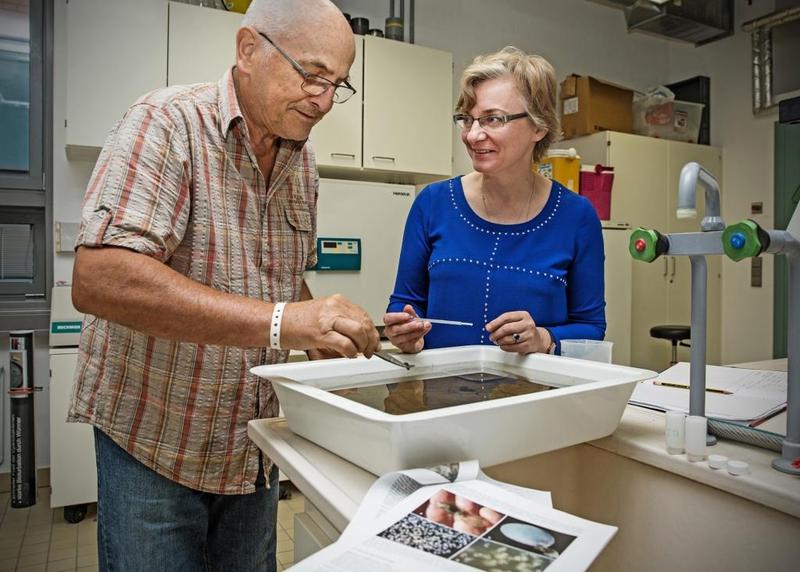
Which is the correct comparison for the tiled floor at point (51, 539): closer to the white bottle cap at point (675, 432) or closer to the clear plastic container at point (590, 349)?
the clear plastic container at point (590, 349)

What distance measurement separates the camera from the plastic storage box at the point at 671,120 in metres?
3.98

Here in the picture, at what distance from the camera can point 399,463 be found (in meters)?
0.66

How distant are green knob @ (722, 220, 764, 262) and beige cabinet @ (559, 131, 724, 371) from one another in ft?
10.2

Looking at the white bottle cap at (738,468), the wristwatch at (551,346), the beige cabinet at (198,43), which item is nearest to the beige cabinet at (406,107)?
the beige cabinet at (198,43)

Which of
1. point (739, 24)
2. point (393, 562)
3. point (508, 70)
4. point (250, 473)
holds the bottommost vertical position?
point (250, 473)

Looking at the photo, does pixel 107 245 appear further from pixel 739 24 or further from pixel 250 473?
pixel 739 24

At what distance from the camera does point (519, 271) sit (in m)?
1.35

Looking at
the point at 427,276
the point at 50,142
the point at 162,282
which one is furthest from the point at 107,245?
the point at 50,142

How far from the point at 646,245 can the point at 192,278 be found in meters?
0.72

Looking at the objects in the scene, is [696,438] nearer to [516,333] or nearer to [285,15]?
[516,333]

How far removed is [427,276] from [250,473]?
656 mm

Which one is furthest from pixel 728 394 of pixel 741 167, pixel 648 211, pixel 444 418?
pixel 741 167

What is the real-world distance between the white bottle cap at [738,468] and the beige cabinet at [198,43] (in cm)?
242

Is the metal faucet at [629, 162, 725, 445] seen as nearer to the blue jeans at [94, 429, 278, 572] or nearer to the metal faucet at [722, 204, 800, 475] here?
the metal faucet at [722, 204, 800, 475]
